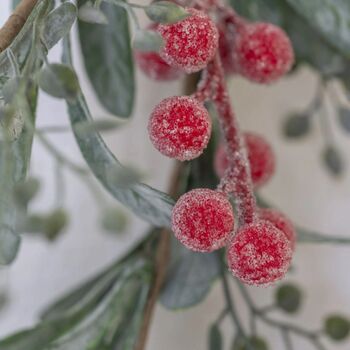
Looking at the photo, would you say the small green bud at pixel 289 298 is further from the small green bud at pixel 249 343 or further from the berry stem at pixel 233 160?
the berry stem at pixel 233 160

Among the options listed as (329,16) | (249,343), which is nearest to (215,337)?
(249,343)

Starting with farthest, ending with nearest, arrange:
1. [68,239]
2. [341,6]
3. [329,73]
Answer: [68,239], [329,73], [341,6]

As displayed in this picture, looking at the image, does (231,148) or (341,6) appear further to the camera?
(341,6)

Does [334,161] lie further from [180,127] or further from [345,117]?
[180,127]

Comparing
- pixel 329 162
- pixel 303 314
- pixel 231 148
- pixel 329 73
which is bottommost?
pixel 303 314

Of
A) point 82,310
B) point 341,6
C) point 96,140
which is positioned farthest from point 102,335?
point 341,6

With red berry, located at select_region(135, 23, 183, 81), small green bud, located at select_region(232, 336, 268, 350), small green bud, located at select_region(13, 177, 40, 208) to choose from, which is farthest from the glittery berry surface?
small green bud, located at select_region(232, 336, 268, 350)

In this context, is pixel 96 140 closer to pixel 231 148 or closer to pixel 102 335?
pixel 231 148
